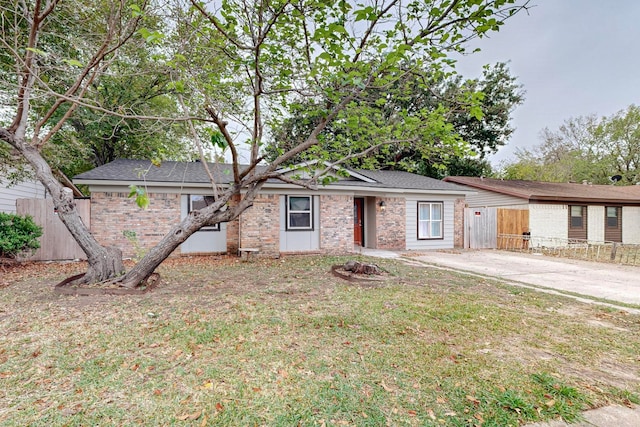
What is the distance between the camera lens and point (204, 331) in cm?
395

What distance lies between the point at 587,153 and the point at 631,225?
1459 centimetres

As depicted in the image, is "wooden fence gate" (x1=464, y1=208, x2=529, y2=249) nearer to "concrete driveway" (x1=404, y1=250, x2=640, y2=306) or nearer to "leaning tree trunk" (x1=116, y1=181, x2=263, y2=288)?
"concrete driveway" (x1=404, y1=250, x2=640, y2=306)

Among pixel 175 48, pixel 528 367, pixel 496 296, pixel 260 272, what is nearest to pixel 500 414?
pixel 528 367

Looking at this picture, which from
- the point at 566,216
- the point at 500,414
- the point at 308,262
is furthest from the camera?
the point at 566,216

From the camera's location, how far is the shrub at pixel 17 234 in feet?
26.2

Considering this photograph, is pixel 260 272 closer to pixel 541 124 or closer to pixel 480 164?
pixel 480 164

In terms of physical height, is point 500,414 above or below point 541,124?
below

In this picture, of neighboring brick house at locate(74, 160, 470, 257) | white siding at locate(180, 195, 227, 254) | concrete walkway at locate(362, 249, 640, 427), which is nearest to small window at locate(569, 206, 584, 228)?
concrete walkway at locate(362, 249, 640, 427)

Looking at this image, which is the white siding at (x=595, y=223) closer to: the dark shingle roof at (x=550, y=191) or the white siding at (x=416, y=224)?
the dark shingle roof at (x=550, y=191)

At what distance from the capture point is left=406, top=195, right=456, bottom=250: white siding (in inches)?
529

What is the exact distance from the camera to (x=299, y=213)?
11461 millimetres

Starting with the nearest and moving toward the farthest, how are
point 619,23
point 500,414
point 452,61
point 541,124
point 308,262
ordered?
point 500,414 < point 452,61 < point 308,262 < point 619,23 < point 541,124

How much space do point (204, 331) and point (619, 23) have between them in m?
18.6

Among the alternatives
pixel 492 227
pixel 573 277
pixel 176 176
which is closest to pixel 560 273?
A: pixel 573 277
